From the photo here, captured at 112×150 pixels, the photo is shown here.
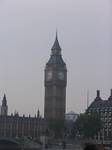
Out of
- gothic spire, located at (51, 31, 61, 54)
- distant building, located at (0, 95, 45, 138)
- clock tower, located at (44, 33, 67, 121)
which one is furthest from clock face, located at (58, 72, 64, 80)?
distant building, located at (0, 95, 45, 138)

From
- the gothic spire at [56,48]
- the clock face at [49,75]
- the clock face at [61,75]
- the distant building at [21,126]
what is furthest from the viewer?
the gothic spire at [56,48]

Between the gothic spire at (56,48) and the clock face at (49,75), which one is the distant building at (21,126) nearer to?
the clock face at (49,75)

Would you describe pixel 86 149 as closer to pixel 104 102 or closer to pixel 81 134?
pixel 81 134

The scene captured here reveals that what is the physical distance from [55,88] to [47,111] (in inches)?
141

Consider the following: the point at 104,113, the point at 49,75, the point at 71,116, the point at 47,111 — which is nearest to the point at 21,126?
the point at 47,111

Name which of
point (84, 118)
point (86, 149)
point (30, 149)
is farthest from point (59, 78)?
point (86, 149)

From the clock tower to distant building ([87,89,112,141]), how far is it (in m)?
4.44

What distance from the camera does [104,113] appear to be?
69125 mm

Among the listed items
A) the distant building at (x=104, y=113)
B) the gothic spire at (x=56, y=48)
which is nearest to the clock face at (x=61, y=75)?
the gothic spire at (x=56, y=48)

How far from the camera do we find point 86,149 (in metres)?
2.42

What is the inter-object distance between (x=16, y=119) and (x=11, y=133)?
2335mm

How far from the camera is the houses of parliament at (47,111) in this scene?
7044 centimetres

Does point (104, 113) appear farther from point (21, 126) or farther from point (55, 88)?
point (21, 126)

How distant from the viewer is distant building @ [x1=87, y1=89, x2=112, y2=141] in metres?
67.2
